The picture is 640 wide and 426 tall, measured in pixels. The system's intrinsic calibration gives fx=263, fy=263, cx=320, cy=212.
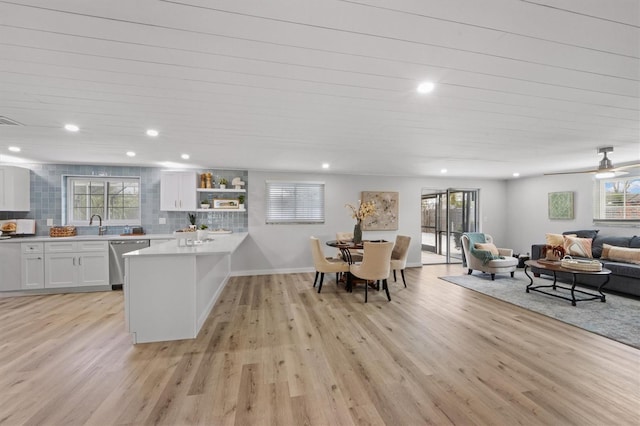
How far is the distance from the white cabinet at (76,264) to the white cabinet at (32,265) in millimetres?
68

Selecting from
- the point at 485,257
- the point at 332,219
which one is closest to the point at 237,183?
the point at 332,219

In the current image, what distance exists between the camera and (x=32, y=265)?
429 cm

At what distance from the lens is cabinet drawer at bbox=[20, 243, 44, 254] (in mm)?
4266

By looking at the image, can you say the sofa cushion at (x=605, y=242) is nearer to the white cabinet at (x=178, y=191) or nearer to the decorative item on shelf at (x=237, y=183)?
the decorative item on shelf at (x=237, y=183)

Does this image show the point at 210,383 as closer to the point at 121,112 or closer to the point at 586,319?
the point at 121,112

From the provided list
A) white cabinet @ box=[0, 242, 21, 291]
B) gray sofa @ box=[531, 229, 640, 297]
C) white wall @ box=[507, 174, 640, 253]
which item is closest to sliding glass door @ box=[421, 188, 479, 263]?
white wall @ box=[507, 174, 640, 253]

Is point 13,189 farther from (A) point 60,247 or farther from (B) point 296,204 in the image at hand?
(B) point 296,204

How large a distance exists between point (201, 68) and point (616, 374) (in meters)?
3.93

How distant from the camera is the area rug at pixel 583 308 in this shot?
2.96 metres

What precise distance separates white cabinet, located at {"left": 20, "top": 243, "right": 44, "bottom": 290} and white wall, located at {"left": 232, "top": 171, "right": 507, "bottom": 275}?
10.0 feet

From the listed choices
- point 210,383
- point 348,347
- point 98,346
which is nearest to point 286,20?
point 210,383

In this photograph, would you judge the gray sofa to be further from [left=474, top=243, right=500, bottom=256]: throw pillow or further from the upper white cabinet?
the upper white cabinet

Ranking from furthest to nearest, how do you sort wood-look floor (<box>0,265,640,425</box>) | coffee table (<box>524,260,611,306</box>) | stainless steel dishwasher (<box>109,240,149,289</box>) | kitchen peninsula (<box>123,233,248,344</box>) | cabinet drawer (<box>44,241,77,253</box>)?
stainless steel dishwasher (<box>109,240,149,289</box>)
cabinet drawer (<box>44,241,77,253</box>)
coffee table (<box>524,260,611,306</box>)
kitchen peninsula (<box>123,233,248,344</box>)
wood-look floor (<box>0,265,640,425</box>)

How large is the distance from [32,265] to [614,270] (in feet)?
31.3
